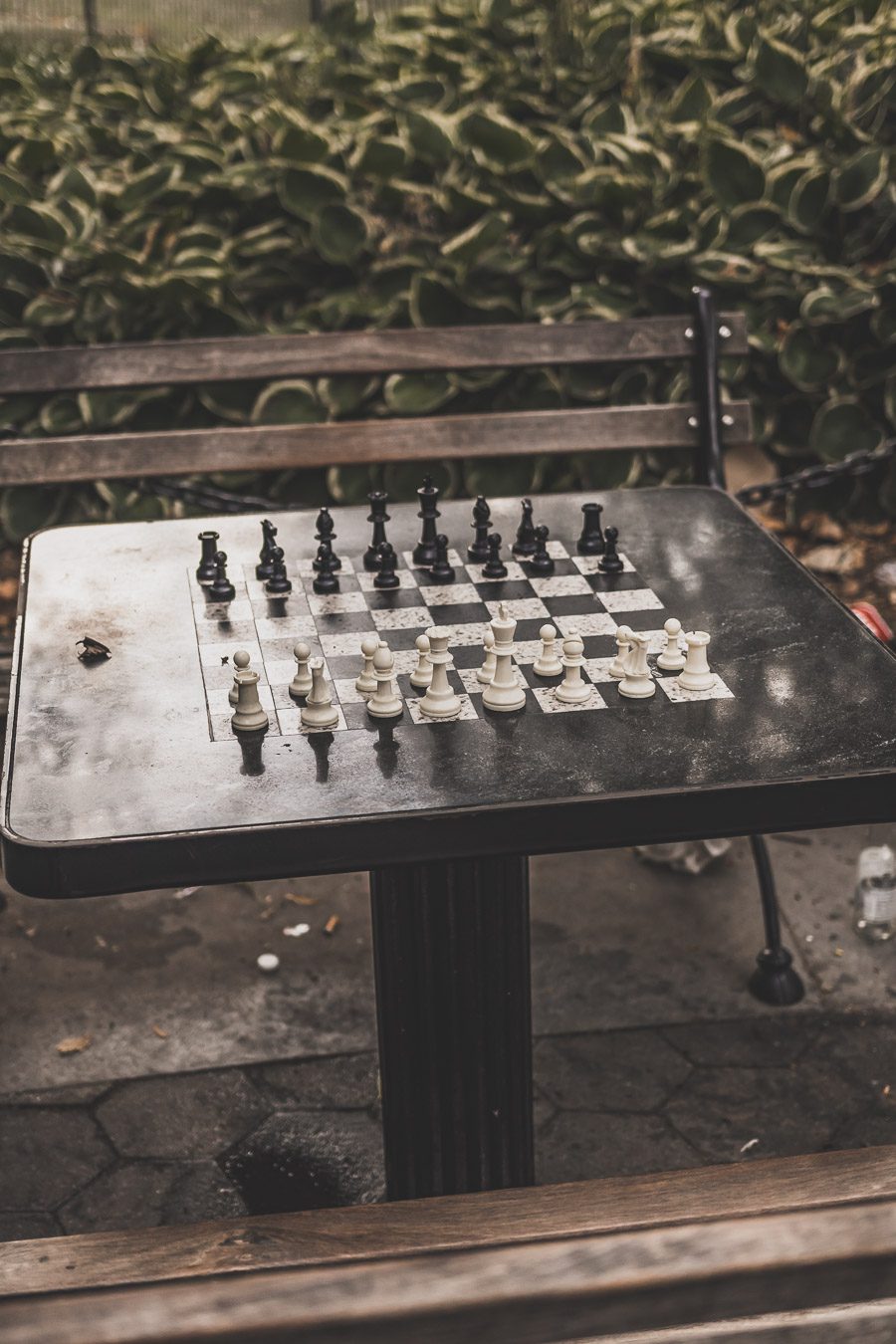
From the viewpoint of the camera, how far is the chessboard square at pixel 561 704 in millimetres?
1894

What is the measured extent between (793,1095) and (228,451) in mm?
1691

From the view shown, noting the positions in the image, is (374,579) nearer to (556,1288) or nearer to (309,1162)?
(309,1162)

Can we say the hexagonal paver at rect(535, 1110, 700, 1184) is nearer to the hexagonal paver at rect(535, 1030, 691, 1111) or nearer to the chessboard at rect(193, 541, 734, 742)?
the hexagonal paver at rect(535, 1030, 691, 1111)

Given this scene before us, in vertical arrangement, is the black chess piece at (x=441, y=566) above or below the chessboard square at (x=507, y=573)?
above

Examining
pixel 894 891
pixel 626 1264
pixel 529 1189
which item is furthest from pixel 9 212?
pixel 626 1264

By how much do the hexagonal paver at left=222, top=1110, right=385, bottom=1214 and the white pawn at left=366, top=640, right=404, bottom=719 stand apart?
972mm

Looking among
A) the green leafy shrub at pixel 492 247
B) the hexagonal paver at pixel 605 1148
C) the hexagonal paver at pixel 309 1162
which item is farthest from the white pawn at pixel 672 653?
the green leafy shrub at pixel 492 247

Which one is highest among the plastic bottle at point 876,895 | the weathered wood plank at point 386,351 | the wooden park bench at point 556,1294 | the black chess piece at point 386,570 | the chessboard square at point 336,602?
the wooden park bench at point 556,1294

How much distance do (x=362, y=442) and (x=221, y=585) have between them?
3.37ft

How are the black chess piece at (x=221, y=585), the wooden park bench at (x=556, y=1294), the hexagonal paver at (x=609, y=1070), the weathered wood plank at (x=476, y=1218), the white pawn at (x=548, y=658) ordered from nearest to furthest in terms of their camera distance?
1. the wooden park bench at (x=556, y=1294)
2. the weathered wood plank at (x=476, y=1218)
3. the white pawn at (x=548, y=658)
4. the black chess piece at (x=221, y=585)
5. the hexagonal paver at (x=609, y=1070)

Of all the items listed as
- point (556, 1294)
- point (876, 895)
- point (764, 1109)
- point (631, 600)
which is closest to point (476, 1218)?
point (556, 1294)

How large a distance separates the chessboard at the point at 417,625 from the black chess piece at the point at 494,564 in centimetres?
1

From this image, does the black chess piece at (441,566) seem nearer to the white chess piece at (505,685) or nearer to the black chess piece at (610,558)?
the black chess piece at (610,558)

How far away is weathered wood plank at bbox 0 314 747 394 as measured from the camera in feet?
10.4
